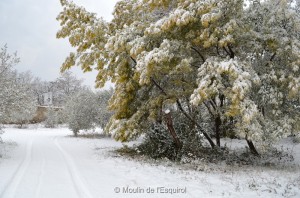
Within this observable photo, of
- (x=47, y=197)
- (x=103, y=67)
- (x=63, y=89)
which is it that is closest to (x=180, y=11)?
(x=103, y=67)

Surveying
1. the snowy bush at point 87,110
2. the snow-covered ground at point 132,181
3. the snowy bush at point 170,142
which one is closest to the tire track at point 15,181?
the snow-covered ground at point 132,181

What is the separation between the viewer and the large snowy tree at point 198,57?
29.9 ft

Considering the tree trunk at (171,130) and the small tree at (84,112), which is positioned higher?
the small tree at (84,112)

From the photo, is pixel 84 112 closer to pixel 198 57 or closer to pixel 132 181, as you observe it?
pixel 198 57

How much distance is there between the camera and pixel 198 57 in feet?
39.0

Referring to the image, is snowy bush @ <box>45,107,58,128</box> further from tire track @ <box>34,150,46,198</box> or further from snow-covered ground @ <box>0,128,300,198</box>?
snow-covered ground @ <box>0,128,300,198</box>

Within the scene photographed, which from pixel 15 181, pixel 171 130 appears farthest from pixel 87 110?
pixel 15 181

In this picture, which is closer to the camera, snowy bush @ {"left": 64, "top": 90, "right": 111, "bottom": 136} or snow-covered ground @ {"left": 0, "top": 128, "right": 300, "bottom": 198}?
snow-covered ground @ {"left": 0, "top": 128, "right": 300, "bottom": 198}

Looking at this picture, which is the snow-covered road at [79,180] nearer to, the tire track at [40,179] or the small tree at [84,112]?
the tire track at [40,179]

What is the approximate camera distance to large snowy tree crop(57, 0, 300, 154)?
910cm

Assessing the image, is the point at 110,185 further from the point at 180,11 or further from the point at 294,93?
the point at 294,93

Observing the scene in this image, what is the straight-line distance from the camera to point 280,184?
8.12 meters

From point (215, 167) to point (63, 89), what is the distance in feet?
203

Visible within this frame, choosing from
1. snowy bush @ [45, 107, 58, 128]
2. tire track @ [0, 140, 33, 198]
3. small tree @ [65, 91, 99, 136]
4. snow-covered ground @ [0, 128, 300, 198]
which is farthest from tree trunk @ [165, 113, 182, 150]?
snowy bush @ [45, 107, 58, 128]
